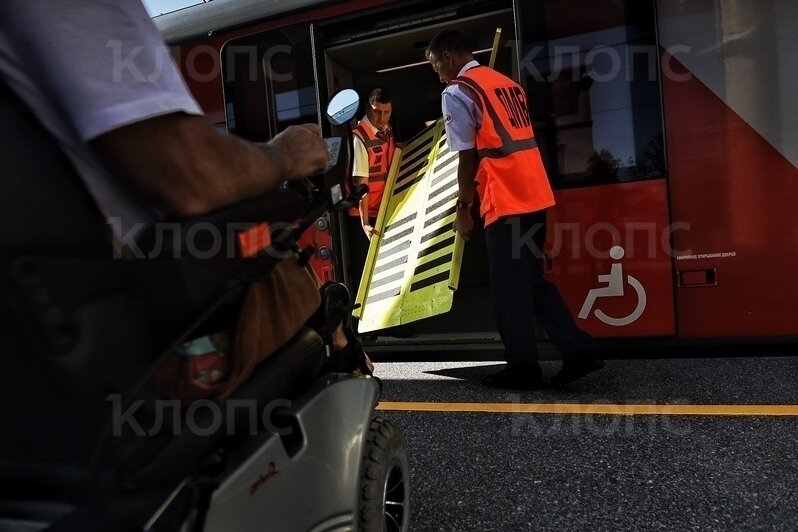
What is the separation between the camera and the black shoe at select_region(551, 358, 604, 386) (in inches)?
110

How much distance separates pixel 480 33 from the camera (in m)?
4.62

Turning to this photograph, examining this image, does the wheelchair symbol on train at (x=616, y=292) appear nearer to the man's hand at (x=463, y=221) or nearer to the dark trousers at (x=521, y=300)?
the dark trousers at (x=521, y=300)

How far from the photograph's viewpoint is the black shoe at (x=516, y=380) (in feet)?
9.43

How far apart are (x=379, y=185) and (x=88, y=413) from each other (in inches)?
159

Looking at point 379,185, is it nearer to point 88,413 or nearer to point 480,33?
point 480,33

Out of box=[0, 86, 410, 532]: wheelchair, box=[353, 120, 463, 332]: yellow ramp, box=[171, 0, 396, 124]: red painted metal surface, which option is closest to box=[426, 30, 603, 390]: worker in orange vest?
box=[353, 120, 463, 332]: yellow ramp

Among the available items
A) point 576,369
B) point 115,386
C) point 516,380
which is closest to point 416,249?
point 516,380

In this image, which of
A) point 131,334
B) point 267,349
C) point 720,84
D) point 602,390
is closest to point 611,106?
point 720,84

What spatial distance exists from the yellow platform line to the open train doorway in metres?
0.87

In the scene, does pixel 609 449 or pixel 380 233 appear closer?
pixel 609 449

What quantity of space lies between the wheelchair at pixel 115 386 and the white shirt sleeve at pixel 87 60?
0.05 meters

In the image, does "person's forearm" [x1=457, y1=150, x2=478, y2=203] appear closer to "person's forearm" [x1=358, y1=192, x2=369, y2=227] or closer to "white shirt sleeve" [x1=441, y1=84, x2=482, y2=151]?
"white shirt sleeve" [x1=441, y1=84, x2=482, y2=151]

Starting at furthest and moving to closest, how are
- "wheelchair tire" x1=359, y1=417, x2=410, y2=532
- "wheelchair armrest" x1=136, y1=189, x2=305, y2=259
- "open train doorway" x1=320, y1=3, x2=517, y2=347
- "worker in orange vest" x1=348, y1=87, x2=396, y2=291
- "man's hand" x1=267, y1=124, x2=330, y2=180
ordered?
"worker in orange vest" x1=348, y1=87, x2=396, y2=291 < "open train doorway" x1=320, y1=3, x2=517, y2=347 < "wheelchair tire" x1=359, y1=417, x2=410, y2=532 < "man's hand" x1=267, y1=124, x2=330, y2=180 < "wheelchair armrest" x1=136, y1=189, x2=305, y2=259

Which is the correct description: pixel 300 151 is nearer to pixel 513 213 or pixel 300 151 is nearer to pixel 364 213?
pixel 513 213
